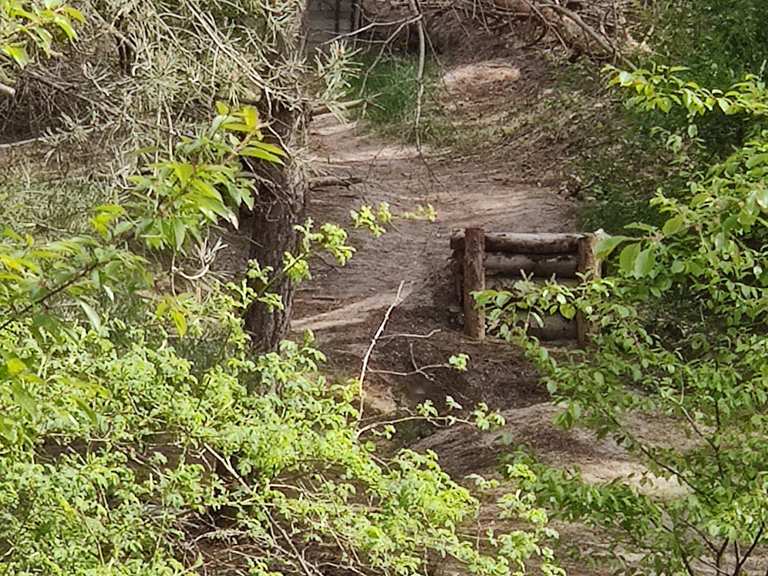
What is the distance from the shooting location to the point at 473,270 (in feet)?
29.7

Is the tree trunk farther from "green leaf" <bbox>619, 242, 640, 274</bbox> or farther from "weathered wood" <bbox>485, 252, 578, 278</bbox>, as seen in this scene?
"green leaf" <bbox>619, 242, 640, 274</bbox>

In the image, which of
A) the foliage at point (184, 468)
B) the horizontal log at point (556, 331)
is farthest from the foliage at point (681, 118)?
the foliage at point (184, 468)

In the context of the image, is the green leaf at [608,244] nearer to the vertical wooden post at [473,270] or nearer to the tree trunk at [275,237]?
the tree trunk at [275,237]

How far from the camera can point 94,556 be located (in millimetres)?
3330

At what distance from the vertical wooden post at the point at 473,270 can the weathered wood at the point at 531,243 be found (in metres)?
0.13

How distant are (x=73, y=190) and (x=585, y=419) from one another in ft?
8.26

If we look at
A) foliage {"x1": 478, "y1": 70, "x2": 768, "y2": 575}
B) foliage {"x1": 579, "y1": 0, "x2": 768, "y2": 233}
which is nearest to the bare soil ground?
foliage {"x1": 579, "y1": 0, "x2": 768, "y2": 233}

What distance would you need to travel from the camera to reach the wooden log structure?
9000 millimetres

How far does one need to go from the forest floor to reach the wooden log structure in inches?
9.8

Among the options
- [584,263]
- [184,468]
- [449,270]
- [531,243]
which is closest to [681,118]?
[584,263]

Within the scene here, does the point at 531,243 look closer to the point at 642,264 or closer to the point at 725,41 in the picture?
the point at 725,41

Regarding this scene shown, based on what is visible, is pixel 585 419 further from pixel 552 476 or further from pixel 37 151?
pixel 37 151

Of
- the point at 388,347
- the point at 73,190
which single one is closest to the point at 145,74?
the point at 73,190

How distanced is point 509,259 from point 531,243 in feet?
0.71
